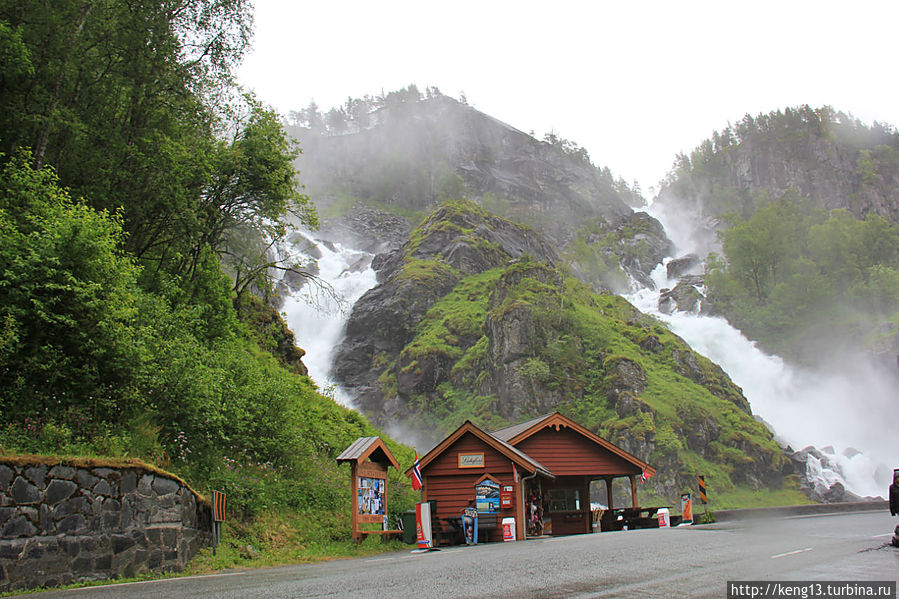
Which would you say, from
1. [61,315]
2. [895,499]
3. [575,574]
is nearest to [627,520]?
[895,499]

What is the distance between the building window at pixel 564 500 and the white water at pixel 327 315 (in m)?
26.5

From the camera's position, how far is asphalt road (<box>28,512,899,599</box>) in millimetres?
Result: 6941

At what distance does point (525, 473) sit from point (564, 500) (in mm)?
5497

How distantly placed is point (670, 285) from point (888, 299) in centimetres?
2910

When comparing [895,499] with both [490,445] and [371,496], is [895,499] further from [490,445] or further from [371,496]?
[371,496]

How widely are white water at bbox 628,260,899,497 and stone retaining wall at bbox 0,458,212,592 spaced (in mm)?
47363

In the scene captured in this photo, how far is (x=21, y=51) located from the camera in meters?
15.3

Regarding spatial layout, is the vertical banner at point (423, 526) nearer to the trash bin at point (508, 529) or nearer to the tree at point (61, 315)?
the trash bin at point (508, 529)

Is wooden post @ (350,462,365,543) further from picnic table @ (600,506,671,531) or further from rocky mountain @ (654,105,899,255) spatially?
rocky mountain @ (654,105,899,255)

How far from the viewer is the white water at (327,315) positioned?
59781 millimetres

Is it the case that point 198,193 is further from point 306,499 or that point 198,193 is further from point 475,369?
point 475,369

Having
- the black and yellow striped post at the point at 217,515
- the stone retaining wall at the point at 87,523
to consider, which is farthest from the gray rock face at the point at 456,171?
the stone retaining wall at the point at 87,523

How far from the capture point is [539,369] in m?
49.1

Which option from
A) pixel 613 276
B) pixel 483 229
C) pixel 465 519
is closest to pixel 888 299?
pixel 613 276
